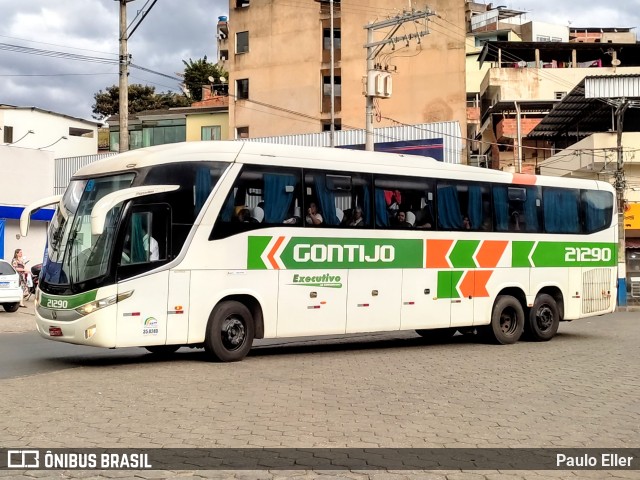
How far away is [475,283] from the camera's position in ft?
59.7

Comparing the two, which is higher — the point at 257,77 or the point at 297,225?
the point at 257,77

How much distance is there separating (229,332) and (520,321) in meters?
7.63

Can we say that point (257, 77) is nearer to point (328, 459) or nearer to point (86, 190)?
point (86, 190)

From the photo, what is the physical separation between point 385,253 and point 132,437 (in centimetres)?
925

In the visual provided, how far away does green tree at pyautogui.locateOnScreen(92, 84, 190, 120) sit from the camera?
80438 millimetres

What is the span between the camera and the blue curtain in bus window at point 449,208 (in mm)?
17469

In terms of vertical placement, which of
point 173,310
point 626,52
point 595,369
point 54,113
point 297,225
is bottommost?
point 595,369

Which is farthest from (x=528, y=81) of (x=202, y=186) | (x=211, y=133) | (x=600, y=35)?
(x=202, y=186)

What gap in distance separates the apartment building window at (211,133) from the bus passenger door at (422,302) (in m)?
44.3

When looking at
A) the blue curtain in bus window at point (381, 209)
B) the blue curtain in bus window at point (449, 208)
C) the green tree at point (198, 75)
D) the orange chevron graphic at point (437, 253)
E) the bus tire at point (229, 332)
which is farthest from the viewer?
the green tree at point (198, 75)

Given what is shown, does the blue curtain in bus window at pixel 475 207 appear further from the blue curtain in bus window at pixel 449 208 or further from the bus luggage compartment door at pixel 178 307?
the bus luggage compartment door at pixel 178 307

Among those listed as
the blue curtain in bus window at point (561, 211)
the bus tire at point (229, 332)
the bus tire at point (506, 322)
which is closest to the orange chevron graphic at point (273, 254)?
the bus tire at point (229, 332)

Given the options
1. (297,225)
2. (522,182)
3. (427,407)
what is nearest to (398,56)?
(522,182)

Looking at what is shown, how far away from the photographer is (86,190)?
1395 cm
